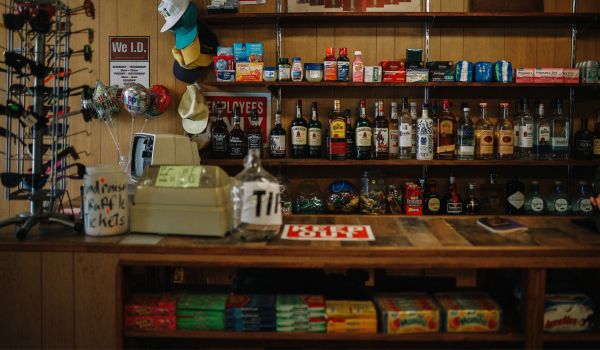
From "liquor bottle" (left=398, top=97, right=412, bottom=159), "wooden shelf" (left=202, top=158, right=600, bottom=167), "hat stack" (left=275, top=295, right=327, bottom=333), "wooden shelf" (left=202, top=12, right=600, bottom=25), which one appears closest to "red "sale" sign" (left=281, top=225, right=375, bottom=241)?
"hat stack" (left=275, top=295, right=327, bottom=333)

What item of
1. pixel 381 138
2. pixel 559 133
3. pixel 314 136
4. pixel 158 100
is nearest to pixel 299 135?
pixel 314 136

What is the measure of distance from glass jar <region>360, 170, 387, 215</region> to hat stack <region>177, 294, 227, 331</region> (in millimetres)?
1933

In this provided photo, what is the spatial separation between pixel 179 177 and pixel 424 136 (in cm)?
199

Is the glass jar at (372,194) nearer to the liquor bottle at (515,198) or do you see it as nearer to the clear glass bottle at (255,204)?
the liquor bottle at (515,198)

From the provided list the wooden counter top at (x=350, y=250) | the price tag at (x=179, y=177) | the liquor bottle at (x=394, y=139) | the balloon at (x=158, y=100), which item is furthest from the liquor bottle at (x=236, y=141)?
the wooden counter top at (x=350, y=250)

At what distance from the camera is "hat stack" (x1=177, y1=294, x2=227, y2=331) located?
1742 mm

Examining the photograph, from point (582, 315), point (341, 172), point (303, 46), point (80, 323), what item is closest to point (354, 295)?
point (582, 315)

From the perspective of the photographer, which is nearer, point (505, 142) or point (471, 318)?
point (471, 318)

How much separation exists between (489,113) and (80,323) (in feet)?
9.99

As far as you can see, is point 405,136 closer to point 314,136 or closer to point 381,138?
point 381,138

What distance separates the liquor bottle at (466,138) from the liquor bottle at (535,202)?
1.69 feet

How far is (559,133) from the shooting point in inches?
142

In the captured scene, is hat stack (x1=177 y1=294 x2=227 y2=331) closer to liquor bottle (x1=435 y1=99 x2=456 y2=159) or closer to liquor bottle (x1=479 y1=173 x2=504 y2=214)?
liquor bottle (x1=435 y1=99 x2=456 y2=159)

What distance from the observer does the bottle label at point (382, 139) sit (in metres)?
3.51
